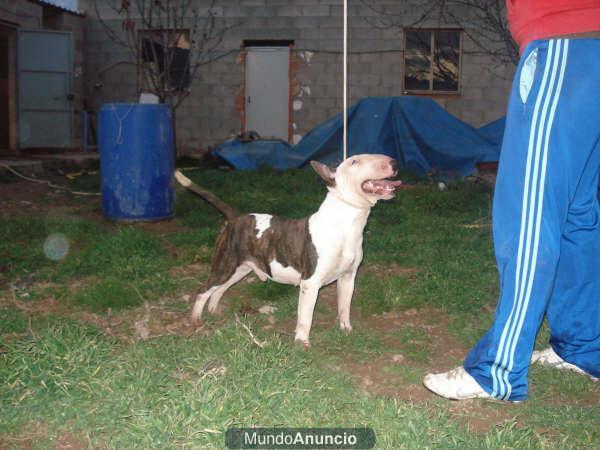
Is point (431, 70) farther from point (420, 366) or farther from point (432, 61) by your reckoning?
point (420, 366)

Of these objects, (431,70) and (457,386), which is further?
(431,70)

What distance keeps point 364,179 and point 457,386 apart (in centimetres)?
120

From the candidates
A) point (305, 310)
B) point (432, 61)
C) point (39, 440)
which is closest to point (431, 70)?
point (432, 61)

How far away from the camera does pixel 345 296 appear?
12.7ft

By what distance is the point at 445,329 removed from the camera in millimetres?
3984

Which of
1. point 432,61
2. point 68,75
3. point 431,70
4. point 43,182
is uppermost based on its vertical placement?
point 432,61

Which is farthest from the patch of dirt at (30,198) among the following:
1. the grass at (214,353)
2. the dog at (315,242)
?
the dog at (315,242)

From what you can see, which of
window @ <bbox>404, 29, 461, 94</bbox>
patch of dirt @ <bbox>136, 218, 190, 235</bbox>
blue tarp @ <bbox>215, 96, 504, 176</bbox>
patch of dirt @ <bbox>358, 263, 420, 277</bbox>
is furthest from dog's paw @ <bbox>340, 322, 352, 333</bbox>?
window @ <bbox>404, 29, 461, 94</bbox>

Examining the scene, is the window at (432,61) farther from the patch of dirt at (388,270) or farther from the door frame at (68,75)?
the patch of dirt at (388,270)

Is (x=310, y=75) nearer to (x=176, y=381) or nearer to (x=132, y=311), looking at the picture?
Result: (x=132, y=311)

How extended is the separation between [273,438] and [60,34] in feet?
44.2

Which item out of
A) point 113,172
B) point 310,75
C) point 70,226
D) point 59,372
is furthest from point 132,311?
point 310,75

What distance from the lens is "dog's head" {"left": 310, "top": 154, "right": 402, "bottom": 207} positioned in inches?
134

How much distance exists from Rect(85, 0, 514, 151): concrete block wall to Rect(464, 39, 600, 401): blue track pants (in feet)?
38.9
